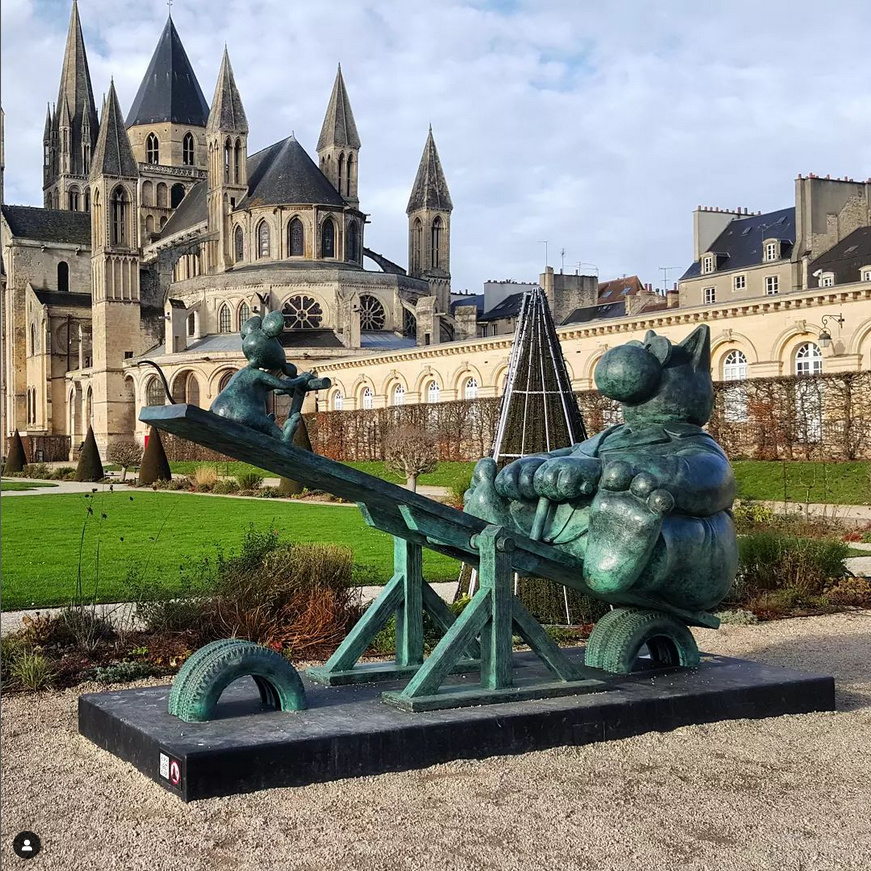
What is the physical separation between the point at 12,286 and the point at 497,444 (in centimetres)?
6372

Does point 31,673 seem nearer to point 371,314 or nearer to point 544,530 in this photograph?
point 544,530

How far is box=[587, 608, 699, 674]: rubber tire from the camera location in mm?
5008

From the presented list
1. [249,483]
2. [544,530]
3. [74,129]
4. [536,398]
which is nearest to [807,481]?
[249,483]

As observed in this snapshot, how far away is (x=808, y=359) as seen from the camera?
27.8m

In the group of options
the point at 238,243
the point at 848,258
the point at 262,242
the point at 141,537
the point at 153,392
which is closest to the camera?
the point at 141,537

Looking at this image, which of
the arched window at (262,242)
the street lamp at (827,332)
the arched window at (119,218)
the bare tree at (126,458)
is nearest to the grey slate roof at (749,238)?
the street lamp at (827,332)

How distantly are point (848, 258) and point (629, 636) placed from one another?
3480cm

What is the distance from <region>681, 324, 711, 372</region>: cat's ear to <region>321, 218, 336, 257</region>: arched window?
170ft

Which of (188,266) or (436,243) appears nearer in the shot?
(188,266)

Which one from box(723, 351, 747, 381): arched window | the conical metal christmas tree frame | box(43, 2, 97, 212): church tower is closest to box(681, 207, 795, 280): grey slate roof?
box(723, 351, 747, 381): arched window

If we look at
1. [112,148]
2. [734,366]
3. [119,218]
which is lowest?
[734,366]

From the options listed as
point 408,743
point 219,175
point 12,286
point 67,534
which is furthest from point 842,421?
point 12,286

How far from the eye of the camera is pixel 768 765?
4.37 m

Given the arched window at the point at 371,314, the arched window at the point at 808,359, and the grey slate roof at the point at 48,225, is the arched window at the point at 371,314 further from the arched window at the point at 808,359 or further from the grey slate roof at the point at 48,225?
the arched window at the point at 808,359
